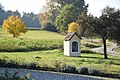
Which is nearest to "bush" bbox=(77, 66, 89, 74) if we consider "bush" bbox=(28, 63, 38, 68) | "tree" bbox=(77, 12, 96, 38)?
"bush" bbox=(28, 63, 38, 68)

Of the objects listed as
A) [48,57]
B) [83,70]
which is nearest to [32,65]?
[83,70]

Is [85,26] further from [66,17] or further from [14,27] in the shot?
[66,17]

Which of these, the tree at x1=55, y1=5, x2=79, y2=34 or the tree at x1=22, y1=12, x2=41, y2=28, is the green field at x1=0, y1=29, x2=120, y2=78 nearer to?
the tree at x1=55, y1=5, x2=79, y2=34

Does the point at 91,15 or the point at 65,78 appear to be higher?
the point at 91,15

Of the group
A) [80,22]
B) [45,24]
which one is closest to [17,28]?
[45,24]

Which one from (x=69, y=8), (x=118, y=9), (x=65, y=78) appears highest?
(x=69, y=8)

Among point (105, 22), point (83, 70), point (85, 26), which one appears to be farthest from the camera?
point (85, 26)

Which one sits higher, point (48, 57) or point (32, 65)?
point (48, 57)

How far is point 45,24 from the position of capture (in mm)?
106125

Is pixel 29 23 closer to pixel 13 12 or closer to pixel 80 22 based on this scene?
pixel 13 12

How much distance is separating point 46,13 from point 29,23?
2444 inches

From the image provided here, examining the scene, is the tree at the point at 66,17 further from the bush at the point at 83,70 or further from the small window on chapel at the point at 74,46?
the bush at the point at 83,70

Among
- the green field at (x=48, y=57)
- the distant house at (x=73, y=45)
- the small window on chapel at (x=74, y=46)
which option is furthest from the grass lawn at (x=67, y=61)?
the small window on chapel at (x=74, y=46)

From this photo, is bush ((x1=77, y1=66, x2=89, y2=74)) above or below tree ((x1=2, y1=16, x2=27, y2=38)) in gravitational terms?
below
